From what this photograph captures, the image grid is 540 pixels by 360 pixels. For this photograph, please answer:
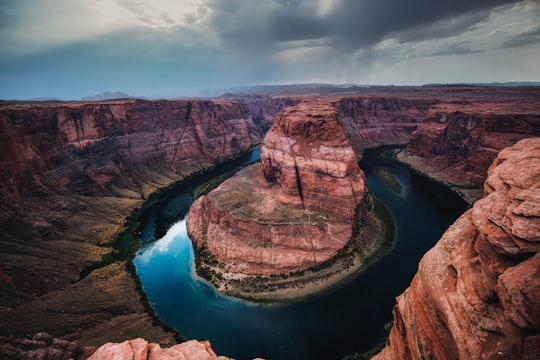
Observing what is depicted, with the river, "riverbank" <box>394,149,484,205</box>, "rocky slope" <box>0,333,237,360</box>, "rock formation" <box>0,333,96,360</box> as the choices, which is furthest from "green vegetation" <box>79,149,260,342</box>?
"riverbank" <box>394,149,484,205</box>

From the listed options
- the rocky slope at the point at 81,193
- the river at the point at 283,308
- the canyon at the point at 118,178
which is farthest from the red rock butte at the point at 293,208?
the rocky slope at the point at 81,193

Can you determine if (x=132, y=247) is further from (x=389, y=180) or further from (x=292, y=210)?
Result: (x=389, y=180)

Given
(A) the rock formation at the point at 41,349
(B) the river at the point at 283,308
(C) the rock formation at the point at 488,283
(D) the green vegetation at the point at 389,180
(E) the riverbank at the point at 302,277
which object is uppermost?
(C) the rock formation at the point at 488,283

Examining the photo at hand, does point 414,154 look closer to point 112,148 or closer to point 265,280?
point 265,280

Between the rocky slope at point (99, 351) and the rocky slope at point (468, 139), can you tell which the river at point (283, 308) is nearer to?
the rocky slope at point (99, 351)

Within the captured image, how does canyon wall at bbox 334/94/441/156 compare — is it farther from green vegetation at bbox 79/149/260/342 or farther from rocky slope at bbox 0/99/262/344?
green vegetation at bbox 79/149/260/342

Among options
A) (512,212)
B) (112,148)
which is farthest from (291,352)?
(112,148)
